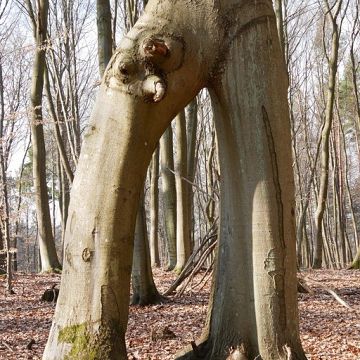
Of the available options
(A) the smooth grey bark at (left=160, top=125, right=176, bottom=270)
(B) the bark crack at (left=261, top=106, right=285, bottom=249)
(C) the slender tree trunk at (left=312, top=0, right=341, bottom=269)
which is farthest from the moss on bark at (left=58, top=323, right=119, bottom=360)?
(C) the slender tree trunk at (left=312, top=0, right=341, bottom=269)

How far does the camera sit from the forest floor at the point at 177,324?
16.0 feet

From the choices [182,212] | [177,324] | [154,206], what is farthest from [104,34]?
[154,206]

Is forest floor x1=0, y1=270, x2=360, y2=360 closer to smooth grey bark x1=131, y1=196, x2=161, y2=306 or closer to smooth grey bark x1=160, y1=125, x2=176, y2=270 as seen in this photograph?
smooth grey bark x1=131, y1=196, x2=161, y2=306

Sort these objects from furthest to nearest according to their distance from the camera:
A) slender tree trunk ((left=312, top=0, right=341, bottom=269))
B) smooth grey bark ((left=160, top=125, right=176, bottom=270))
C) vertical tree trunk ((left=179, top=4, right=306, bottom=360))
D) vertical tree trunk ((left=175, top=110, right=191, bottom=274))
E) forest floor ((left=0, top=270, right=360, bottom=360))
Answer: slender tree trunk ((left=312, top=0, right=341, bottom=269)) < smooth grey bark ((left=160, top=125, right=176, bottom=270)) < vertical tree trunk ((left=175, top=110, right=191, bottom=274)) < forest floor ((left=0, top=270, right=360, bottom=360)) < vertical tree trunk ((left=179, top=4, right=306, bottom=360))

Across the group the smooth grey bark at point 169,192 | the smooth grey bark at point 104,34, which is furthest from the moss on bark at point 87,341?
the smooth grey bark at point 169,192

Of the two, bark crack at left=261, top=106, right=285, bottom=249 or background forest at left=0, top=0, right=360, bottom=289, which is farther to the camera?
background forest at left=0, top=0, right=360, bottom=289

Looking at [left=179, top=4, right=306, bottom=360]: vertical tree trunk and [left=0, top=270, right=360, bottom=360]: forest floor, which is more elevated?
[left=179, top=4, right=306, bottom=360]: vertical tree trunk

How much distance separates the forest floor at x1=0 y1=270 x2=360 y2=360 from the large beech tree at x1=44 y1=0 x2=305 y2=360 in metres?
1.71

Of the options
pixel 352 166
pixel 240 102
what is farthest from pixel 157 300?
pixel 352 166

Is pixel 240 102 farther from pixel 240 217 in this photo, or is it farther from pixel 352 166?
pixel 352 166

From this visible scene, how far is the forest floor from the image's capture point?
4.86 m

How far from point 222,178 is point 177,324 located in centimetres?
349

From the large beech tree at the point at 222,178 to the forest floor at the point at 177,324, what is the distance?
5.61 feet

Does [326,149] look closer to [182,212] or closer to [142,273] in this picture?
[182,212]
